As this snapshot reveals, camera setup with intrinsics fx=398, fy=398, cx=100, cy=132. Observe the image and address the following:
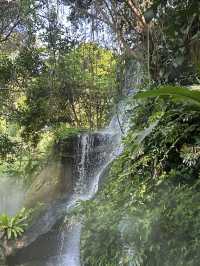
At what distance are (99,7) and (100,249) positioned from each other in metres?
3.87

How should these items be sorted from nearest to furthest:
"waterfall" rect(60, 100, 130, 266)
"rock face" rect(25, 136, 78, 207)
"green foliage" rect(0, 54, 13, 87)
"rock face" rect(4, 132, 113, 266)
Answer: "rock face" rect(4, 132, 113, 266) → "waterfall" rect(60, 100, 130, 266) → "rock face" rect(25, 136, 78, 207) → "green foliage" rect(0, 54, 13, 87)

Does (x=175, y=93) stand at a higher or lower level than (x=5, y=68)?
lower

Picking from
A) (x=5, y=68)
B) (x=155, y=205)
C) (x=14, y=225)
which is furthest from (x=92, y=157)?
(x=155, y=205)

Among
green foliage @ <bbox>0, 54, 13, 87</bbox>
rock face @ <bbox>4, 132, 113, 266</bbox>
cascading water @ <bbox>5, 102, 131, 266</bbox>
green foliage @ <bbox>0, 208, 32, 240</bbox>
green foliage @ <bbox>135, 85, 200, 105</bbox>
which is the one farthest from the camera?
green foliage @ <bbox>0, 54, 13, 87</bbox>

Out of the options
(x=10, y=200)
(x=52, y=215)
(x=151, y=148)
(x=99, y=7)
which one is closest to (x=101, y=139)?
(x=52, y=215)

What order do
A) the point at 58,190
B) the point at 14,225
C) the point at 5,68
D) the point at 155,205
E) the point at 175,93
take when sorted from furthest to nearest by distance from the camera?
1. the point at 5,68
2. the point at 58,190
3. the point at 14,225
4. the point at 155,205
5. the point at 175,93

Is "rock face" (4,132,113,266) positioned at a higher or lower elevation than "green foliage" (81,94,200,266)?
lower

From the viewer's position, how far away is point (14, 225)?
6.32 m

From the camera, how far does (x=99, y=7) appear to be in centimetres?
592

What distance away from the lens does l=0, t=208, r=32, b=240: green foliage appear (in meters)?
6.10

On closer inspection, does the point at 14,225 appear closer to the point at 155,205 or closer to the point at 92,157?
the point at 92,157

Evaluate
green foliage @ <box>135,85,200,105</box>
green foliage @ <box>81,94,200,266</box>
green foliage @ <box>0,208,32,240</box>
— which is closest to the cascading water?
green foliage @ <box>0,208,32,240</box>

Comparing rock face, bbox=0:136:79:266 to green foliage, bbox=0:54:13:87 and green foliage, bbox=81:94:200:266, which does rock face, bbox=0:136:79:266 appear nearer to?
green foliage, bbox=0:54:13:87

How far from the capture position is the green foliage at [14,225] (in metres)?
6.10
